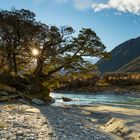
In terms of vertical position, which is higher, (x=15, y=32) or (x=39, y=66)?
(x=15, y=32)

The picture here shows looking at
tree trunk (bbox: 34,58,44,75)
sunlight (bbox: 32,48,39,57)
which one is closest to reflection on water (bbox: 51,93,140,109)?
tree trunk (bbox: 34,58,44,75)

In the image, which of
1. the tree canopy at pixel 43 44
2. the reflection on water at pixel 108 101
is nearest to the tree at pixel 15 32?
the tree canopy at pixel 43 44

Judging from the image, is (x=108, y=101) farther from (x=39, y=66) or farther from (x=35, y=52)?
(x=35, y=52)

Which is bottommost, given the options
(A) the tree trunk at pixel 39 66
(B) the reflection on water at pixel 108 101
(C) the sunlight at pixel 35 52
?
(B) the reflection on water at pixel 108 101

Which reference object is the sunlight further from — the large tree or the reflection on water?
the reflection on water

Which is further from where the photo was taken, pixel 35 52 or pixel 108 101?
pixel 108 101

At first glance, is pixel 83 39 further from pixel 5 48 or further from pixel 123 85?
pixel 123 85

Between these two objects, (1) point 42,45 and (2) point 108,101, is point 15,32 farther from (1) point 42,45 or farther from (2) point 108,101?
(2) point 108,101

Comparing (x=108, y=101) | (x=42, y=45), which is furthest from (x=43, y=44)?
(x=108, y=101)

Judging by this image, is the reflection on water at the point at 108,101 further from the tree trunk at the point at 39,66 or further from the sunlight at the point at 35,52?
the sunlight at the point at 35,52

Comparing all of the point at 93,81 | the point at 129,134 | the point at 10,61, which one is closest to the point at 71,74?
the point at 10,61

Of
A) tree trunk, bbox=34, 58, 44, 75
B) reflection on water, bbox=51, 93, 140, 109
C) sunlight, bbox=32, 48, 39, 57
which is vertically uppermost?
sunlight, bbox=32, 48, 39, 57

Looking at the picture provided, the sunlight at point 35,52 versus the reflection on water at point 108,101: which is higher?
the sunlight at point 35,52

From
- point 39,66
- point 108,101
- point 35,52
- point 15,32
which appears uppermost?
point 15,32
